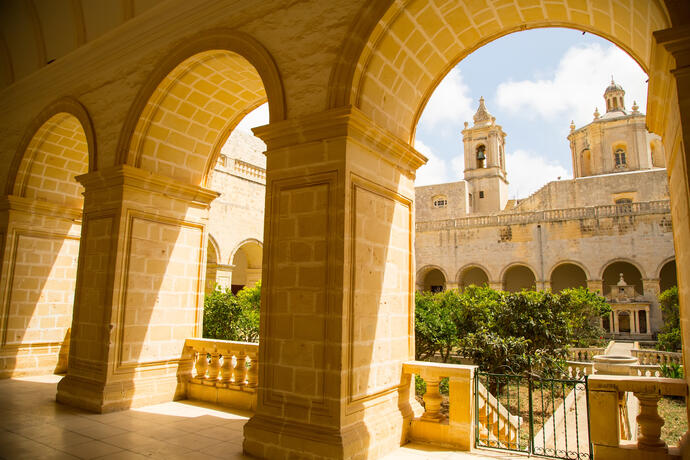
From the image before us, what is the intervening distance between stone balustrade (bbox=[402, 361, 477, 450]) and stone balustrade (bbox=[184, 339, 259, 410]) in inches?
84.0

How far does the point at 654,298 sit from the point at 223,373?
2063 centimetres

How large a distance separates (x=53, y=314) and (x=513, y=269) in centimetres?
2275

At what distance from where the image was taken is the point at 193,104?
617cm

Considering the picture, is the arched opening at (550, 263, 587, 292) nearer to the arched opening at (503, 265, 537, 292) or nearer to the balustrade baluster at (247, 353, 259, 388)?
the arched opening at (503, 265, 537, 292)

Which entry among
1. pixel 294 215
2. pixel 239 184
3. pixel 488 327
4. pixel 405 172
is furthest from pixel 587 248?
pixel 294 215

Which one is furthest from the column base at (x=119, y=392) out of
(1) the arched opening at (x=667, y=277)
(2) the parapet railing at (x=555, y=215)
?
(1) the arched opening at (x=667, y=277)

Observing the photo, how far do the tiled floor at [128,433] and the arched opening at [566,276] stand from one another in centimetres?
2268

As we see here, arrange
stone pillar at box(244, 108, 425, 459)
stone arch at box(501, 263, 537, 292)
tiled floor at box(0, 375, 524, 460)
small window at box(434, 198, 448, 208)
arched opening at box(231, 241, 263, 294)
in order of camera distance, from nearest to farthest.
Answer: stone pillar at box(244, 108, 425, 459), tiled floor at box(0, 375, 524, 460), arched opening at box(231, 241, 263, 294), stone arch at box(501, 263, 537, 292), small window at box(434, 198, 448, 208)

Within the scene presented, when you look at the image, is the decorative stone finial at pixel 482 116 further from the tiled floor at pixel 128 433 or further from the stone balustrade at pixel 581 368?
the tiled floor at pixel 128 433

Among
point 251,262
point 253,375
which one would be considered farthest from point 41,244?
point 251,262

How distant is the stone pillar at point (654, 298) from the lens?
64.0ft

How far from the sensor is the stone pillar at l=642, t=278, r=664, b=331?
64.0 feet

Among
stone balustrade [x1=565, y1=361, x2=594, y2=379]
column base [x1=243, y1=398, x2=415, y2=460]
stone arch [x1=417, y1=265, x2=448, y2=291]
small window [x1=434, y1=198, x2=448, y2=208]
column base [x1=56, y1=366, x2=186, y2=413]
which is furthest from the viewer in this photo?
small window [x1=434, y1=198, x2=448, y2=208]

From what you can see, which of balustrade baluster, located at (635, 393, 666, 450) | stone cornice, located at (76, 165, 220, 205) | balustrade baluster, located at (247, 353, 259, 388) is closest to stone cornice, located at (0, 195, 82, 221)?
stone cornice, located at (76, 165, 220, 205)
